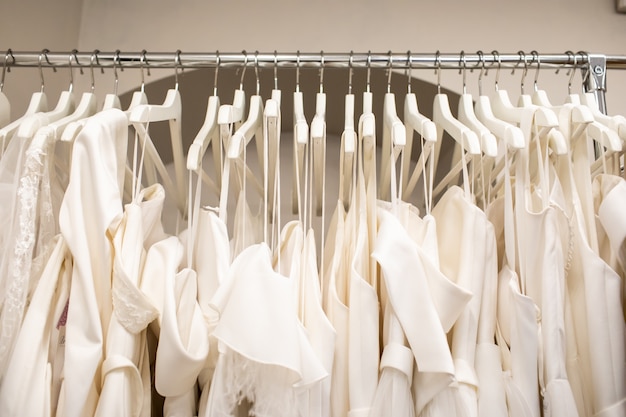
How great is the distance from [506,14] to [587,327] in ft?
3.45

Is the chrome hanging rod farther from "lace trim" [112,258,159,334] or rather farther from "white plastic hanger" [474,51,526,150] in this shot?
"lace trim" [112,258,159,334]

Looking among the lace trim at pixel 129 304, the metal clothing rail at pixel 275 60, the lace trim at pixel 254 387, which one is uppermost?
the metal clothing rail at pixel 275 60

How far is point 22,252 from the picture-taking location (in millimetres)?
962

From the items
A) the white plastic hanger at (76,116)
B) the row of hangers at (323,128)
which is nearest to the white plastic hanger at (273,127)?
the row of hangers at (323,128)

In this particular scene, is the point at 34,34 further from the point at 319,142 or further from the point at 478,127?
the point at 478,127

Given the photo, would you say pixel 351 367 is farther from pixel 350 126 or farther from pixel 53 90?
pixel 53 90

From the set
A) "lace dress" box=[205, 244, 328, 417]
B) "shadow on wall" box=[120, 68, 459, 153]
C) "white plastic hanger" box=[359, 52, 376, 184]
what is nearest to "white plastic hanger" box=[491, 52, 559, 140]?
"white plastic hanger" box=[359, 52, 376, 184]

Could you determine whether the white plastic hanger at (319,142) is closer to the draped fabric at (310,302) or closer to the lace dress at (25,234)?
the draped fabric at (310,302)

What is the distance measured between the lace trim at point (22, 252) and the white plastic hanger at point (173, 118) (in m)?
0.17

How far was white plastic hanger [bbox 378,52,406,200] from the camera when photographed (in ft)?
3.61

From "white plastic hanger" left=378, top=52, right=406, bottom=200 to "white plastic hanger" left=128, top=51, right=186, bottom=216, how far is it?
38cm

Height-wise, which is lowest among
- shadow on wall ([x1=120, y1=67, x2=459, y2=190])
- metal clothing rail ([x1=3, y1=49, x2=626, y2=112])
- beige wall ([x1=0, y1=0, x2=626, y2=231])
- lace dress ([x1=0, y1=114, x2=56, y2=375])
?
lace dress ([x1=0, y1=114, x2=56, y2=375])

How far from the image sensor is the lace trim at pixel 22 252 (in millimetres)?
937

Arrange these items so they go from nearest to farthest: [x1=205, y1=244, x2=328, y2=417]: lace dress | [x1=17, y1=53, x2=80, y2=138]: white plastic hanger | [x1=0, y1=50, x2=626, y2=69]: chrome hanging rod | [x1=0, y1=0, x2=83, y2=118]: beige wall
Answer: [x1=205, y1=244, x2=328, y2=417]: lace dress < [x1=17, y1=53, x2=80, y2=138]: white plastic hanger < [x1=0, y1=50, x2=626, y2=69]: chrome hanging rod < [x1=0, y1=0, x2=83, y2=118]: beige wall
